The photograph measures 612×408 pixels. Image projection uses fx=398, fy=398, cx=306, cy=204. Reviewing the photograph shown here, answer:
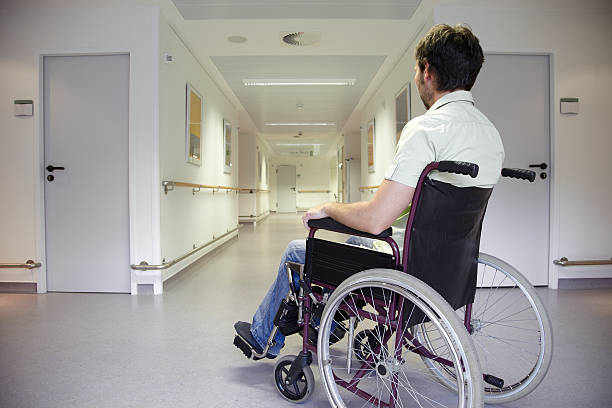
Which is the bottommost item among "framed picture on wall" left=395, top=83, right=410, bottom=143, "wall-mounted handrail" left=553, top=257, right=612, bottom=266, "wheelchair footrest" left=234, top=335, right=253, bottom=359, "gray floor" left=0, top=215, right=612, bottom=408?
"gray floor" left=0, top=215, right=612, bottom=408

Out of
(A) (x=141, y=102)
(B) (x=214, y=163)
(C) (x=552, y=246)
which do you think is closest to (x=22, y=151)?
(A) (x=141, y=102)

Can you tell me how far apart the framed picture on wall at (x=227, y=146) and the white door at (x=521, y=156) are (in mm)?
4362

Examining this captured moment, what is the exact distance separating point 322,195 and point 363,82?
14839mm

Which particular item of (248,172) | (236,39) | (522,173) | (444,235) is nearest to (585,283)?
(522,173)

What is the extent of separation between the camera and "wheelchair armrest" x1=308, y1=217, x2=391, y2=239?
127 centimetres

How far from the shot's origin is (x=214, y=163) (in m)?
6.05

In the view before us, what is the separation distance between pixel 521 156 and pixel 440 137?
300cm

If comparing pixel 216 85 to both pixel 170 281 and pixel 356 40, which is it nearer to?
pixel 356 40

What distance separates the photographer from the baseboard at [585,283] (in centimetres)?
370

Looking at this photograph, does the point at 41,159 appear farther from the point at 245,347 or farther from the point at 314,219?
the point at 314,219

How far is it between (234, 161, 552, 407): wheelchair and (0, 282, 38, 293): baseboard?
9.34 ft

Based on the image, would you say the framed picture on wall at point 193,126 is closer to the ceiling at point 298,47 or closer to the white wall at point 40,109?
the ceiling at point 298,47

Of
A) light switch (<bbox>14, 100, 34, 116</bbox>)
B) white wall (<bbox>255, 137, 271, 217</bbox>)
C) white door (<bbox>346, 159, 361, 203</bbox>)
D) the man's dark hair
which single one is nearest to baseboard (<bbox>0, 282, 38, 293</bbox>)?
light switch (<bbox>14, 100, 34, 116</bbox>)

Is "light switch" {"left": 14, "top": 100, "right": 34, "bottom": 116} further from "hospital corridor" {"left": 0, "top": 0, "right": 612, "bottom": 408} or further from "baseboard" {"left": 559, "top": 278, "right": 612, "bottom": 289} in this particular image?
"baseboard" {"left": 559, "top": 278, "right": 612, "bottom": 289}
